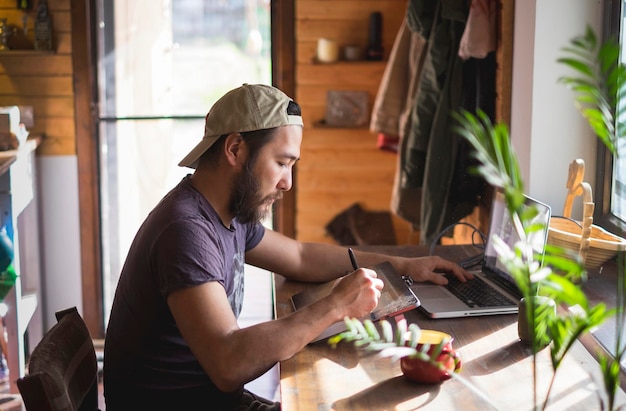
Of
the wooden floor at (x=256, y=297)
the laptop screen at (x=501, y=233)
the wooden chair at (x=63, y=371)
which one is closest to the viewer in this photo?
the wooden chair at (x=63, y=371)

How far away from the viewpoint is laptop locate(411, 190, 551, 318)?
202 cm

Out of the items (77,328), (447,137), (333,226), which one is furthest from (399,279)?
(333,226)

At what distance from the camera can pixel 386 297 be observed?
6.56 feet

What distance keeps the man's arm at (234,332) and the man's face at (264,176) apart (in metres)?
0.29

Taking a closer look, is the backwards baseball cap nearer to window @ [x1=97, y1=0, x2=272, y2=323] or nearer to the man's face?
the man's face

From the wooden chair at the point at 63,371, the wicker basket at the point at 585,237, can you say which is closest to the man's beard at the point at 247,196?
the wooden chair at the point at 63,371

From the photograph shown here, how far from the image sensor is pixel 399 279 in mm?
2090

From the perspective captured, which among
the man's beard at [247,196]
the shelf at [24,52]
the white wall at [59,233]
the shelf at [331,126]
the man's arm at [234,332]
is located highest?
the shelf at [24,52]

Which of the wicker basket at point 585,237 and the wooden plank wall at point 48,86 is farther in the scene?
the wooden plank wall at point 48,86

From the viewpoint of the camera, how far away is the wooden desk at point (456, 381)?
4.94ft

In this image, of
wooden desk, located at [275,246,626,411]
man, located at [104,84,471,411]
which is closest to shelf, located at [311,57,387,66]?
man, located at [104,84,471,411]

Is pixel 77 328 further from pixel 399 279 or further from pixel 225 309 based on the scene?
pixel 399 279

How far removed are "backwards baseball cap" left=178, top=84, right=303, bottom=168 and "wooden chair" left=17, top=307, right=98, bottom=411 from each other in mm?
462

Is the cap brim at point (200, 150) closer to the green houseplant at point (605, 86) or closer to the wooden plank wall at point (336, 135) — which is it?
the green houseplant at point (605, 86)
